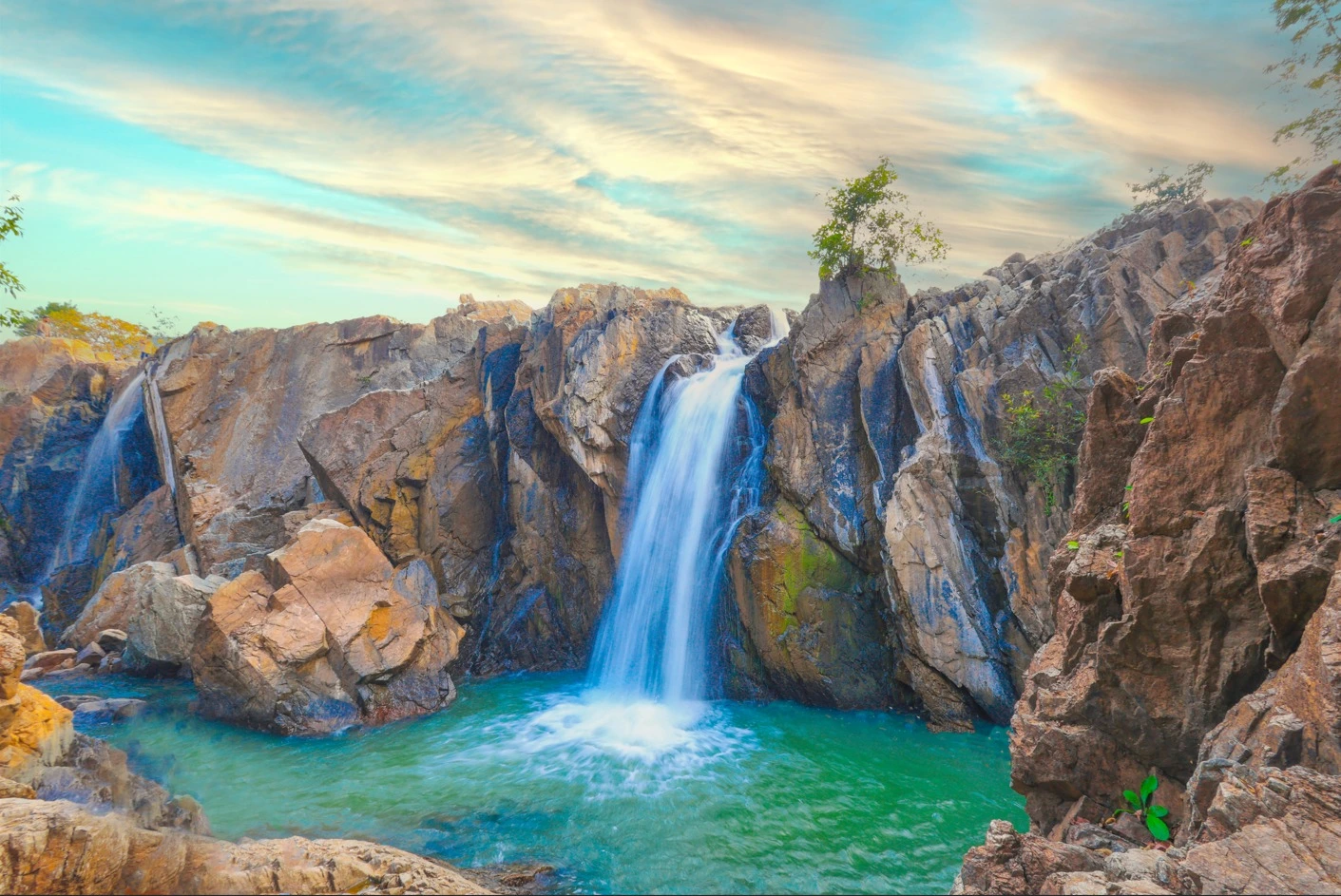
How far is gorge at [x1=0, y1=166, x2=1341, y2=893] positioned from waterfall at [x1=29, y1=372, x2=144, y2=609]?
20cm

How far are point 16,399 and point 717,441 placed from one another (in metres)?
34.1

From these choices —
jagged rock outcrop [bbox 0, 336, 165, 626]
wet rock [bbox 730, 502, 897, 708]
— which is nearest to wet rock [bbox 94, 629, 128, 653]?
jagged rock outcrop [bbox 0, 336, 165, 626]

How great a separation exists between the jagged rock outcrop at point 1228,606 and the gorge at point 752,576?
0.04 metres

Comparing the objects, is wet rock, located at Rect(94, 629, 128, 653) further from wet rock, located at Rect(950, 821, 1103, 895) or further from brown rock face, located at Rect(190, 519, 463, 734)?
wet rock, located at Rect(950, 821, 1103, 895)

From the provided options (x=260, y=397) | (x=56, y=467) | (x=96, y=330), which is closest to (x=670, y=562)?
(x=260, y=397)

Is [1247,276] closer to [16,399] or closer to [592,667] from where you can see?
[592,667]

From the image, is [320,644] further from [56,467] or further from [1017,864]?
[56,467]

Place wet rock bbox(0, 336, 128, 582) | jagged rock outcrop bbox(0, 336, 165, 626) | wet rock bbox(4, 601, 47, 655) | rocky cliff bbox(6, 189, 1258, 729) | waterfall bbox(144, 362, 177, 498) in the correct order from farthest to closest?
1. wet rock bbox(0, 336, 128, 582)
2. waterfall bbox(144, 362, 177, 498)
3. jagged rock outcrop bbox(0, 336, 165, 626)
4. wet rock bbox(4, 601, 47, 655)
5. rocky cliff bbox(6, 189, 1258, 729)

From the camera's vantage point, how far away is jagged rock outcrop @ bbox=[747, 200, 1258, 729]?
1452cm

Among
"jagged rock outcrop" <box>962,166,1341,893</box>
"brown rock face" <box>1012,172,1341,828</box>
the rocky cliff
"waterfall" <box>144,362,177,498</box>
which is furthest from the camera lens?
"waterfall" <box>144,362,177,498</box>

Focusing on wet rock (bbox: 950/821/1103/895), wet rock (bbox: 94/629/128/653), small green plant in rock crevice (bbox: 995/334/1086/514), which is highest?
small green plant in rock crevice (bbox: 995/334/1086/514)

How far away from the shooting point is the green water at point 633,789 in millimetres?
10180

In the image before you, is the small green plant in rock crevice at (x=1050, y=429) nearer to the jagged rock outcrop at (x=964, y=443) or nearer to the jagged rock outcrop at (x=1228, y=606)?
the jagged rock outcrop at (x=964, y=443)

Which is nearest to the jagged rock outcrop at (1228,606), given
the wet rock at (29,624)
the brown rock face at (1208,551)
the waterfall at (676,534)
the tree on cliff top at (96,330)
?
the brown rock face at (1208,551)
